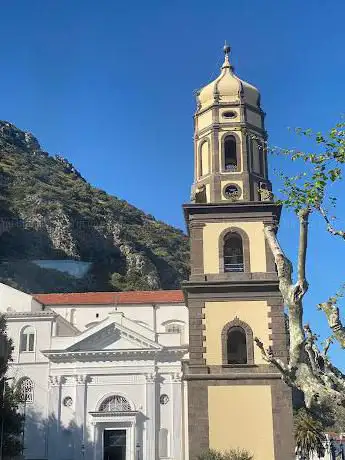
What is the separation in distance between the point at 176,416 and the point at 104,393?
4.22 meters

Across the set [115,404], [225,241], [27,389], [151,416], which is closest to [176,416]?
[151,416]

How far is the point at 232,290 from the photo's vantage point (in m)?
27.2

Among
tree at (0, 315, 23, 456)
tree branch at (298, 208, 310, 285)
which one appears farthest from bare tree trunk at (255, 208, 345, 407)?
tree at (0, 315, 23, 456)

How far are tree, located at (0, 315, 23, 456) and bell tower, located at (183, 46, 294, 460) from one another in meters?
8.18

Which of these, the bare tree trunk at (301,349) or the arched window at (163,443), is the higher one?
the bare tree trunk at (301,349)

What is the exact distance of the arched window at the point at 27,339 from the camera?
41.0 m

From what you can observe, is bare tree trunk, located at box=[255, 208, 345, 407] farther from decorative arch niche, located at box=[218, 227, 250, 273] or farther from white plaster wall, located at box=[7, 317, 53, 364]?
white plaster wall, located at box=[7, 317, 53, 364]

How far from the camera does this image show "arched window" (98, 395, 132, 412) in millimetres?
36656

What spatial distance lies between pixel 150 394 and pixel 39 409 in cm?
689

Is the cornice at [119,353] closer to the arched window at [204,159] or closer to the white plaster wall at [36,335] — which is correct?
the white plaster wall at [36,335]

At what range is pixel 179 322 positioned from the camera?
45.8 metres

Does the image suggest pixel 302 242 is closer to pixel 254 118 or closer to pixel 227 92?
pixel 254 118

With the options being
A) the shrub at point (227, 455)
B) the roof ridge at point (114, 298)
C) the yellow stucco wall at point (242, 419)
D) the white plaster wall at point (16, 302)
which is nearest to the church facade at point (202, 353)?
the yellow stucco wall at point (242, 419)

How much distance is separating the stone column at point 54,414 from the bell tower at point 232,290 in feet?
41.6
